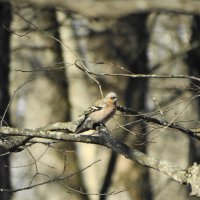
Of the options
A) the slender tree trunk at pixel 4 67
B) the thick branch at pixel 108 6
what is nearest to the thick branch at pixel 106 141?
the thick branch at pixel 108 6

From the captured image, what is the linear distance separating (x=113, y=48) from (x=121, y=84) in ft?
2.19

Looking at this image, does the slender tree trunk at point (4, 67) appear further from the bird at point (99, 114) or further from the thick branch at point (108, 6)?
the bird at point (99, 114)

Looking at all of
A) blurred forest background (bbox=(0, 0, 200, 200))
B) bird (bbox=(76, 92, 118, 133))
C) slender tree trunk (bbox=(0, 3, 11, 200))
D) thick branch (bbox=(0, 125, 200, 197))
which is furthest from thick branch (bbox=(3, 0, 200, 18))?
thick branch (bbox=(0, 125, 200, 197))

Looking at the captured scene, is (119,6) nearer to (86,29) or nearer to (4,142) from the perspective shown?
(86,29)

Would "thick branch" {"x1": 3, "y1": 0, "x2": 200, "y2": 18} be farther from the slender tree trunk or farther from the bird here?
the bird

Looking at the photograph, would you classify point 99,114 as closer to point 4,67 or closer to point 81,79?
point 4,67

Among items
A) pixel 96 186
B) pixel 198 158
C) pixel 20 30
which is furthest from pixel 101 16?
pixel 198 158

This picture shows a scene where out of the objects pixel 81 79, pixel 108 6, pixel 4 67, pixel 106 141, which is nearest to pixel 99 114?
pixel 106 141

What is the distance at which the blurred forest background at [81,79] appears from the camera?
46.2 ft

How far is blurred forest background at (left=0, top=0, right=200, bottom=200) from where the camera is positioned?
554 inches

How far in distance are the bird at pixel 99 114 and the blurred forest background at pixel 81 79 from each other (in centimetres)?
441

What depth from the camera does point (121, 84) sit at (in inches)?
591

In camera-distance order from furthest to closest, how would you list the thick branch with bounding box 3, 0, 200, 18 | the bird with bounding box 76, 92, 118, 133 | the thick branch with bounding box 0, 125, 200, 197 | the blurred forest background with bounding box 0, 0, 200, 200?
the blurred forest background with bounding box 0, 0, 200, 200 → the thick branch with bounding box 3, 0, 200, 18 → the bird with bounding box 76, 92, 118, 133 → the thick branch with bounding box 0, 125, 200, 197

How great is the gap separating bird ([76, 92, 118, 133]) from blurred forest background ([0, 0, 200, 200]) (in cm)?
441
